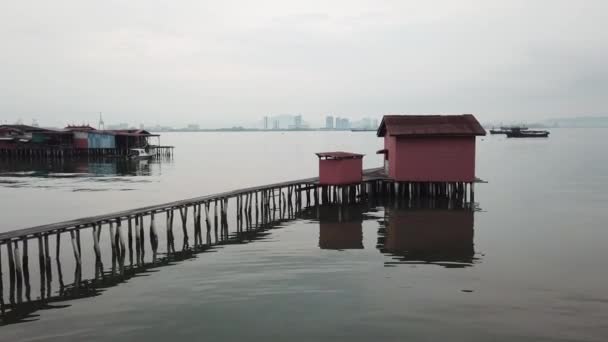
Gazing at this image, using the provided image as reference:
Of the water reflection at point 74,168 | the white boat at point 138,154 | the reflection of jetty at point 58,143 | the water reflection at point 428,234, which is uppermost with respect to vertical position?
the reflection of jetty at point 58,143

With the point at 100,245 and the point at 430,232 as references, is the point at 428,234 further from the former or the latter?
the point at 100,245

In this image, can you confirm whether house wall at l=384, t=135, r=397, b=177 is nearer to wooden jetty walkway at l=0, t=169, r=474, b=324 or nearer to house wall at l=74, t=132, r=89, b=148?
wooden jetty walkway at l=0, t=169, r=474, b=324

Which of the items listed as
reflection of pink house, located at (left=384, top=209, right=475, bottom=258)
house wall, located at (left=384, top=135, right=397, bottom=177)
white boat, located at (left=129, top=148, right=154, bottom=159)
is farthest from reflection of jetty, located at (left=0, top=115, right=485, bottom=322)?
white boat, located at (left=129, top=148, right=154, bottom=159)

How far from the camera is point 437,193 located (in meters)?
32.7

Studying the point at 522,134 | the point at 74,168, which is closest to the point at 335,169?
the point at 74,168

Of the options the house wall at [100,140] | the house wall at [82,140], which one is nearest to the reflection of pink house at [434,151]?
the house wall at [100,140]

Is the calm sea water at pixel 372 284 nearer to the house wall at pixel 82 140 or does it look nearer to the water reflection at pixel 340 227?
the water reflection at pixel 340 227

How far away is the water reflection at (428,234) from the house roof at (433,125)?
458 cm

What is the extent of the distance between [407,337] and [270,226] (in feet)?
45.9

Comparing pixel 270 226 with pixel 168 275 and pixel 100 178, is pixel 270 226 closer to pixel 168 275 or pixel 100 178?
pixel 168 275

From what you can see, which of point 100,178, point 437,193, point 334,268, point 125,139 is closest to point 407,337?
point 334,268

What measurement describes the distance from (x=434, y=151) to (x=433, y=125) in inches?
67.5

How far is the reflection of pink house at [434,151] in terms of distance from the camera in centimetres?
2908

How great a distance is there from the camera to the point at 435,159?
29.5 meters
